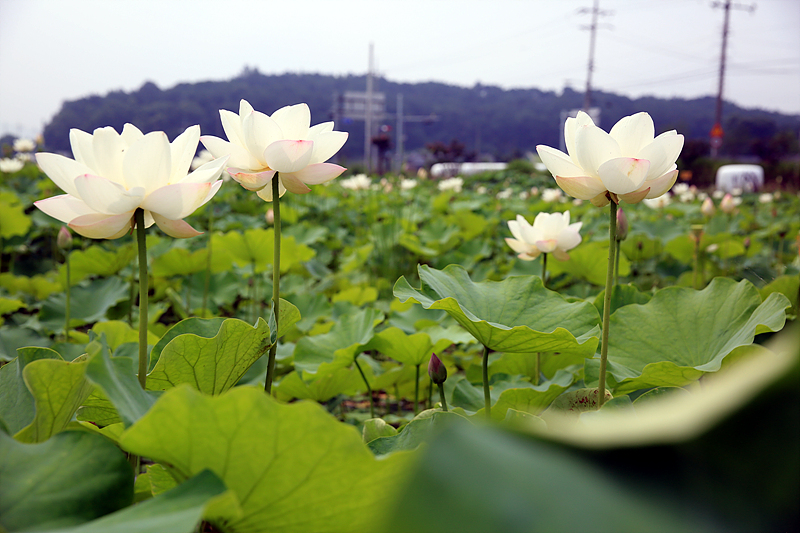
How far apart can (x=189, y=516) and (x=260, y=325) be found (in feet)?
0.85

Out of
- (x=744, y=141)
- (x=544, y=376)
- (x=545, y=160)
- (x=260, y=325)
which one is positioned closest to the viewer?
(x=260, y=325)

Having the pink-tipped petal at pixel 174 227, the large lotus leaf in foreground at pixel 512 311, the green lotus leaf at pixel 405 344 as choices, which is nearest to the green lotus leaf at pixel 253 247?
the green lotus leaf at pixel 405 344

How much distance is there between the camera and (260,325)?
49 centimetres

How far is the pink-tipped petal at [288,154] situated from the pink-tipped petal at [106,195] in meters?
0.14

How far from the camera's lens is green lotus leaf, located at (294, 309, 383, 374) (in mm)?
952

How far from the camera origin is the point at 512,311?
75 cm

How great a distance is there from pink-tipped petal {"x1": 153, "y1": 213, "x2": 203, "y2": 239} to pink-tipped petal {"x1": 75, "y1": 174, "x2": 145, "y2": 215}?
3cm

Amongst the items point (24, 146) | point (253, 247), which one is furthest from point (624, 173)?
point (24, 146)

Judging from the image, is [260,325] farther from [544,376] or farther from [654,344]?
[544,376]

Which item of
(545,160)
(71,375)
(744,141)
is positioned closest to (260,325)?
(71,375)

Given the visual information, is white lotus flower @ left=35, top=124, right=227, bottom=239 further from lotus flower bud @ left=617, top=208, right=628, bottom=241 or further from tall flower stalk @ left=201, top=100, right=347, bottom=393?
lotus flower bud @ left=617, top=208, right=628, bottom=241

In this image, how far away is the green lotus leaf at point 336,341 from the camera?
3.12ft

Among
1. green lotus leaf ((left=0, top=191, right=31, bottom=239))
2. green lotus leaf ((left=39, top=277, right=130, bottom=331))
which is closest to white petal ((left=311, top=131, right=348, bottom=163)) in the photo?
green lotus leaf ((left=39, top=277, right=130, bottom=331))

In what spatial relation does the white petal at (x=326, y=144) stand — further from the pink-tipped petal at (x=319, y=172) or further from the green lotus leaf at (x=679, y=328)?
the green lotus leaf at (x=679, y=328)
